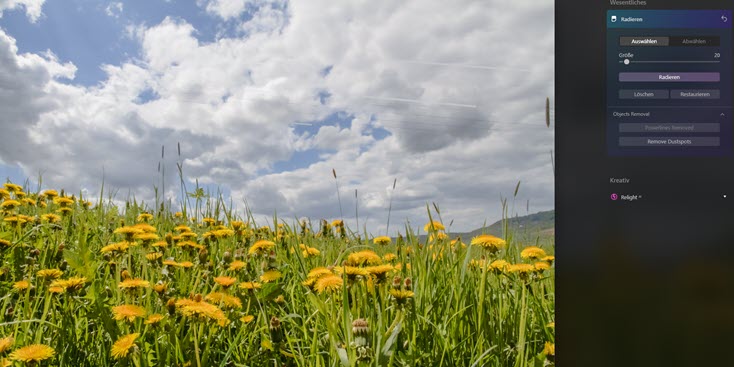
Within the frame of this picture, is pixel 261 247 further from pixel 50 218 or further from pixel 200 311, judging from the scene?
pixel 50 218

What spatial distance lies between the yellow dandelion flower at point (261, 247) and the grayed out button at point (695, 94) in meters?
1.77

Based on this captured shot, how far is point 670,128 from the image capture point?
1207 mm

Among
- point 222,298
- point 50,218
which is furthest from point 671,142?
point 50,218

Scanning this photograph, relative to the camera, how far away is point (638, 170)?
1.21 metres

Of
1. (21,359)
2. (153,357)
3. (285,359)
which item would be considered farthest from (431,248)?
(21,359)

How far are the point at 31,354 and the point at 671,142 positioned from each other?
186 centimetres

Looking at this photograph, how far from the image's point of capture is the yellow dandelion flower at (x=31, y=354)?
1631 millimetres

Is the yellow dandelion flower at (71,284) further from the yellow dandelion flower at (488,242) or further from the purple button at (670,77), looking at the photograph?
the purple button at (670,77)

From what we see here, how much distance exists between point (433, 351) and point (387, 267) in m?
0.33

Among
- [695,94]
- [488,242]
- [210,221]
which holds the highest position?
[695,94]

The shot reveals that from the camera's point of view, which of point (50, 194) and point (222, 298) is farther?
point (50, 194)

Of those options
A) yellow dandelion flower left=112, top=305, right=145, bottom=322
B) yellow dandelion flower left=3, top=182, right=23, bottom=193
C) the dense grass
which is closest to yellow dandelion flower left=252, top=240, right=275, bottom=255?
the dense grass

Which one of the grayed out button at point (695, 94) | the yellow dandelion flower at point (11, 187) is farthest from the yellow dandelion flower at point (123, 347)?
the yellow dandelion flower at point (11, 187)

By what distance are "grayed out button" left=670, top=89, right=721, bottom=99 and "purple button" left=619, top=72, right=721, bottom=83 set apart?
0.02 metres
